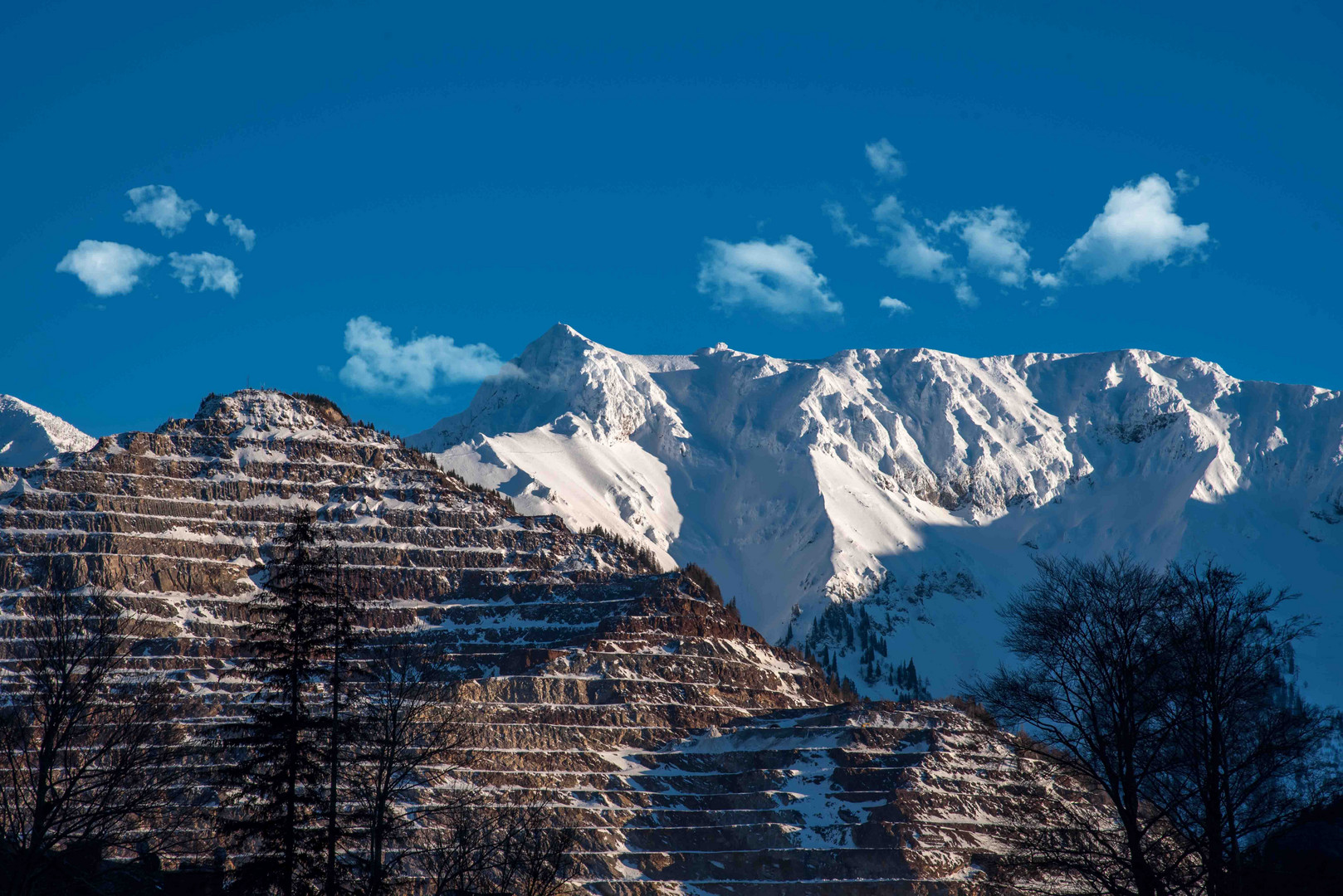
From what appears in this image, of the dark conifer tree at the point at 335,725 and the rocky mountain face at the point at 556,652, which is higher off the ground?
the rocky mountain face at the point at 556,652

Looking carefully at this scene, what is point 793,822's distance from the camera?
128 m

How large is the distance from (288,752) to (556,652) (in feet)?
368

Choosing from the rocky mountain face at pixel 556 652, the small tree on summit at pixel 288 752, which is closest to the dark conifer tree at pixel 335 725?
the small tree on summit at pixel 288 752

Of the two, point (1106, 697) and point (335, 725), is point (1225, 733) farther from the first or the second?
point (335, 725)

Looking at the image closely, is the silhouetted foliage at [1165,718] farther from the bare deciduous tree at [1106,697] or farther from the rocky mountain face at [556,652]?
the rocky mountain face at [556,652]

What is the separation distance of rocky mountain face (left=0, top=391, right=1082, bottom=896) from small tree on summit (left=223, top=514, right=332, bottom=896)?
3018 inches

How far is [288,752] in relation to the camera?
38.7 meters

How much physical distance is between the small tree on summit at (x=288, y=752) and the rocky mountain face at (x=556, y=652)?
251 feet

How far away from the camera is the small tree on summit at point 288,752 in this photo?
38094mm

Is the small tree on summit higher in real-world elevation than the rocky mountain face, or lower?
lower

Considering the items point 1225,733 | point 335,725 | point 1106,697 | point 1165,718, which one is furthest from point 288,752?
point 1225,733

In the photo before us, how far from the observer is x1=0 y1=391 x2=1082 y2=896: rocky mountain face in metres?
125

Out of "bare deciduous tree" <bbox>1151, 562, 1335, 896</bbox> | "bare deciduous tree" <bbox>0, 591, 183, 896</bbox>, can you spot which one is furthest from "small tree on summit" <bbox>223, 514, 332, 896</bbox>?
"bare deciduous tree" <bbox>1151, 562, 1335, 896</bbox>

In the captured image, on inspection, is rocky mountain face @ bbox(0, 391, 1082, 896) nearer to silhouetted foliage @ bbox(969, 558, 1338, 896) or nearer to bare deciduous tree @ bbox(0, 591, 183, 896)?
silhouetted foliage @ bbox(969, 558, 1338, 896)
